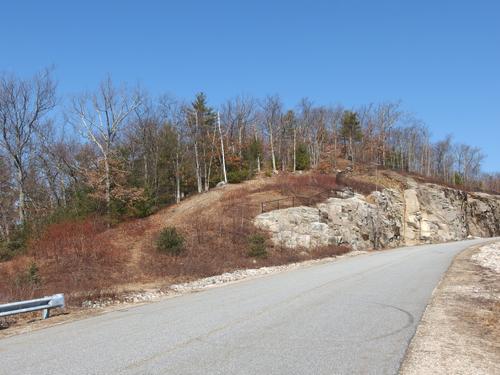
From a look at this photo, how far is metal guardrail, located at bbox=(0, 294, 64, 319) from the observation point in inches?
378

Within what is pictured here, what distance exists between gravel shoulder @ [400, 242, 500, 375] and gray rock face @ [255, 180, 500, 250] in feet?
57.8

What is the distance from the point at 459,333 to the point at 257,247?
17779 mm

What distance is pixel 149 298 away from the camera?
46.3 feet

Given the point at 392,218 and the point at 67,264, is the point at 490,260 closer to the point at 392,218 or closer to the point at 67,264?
the point at 67,264

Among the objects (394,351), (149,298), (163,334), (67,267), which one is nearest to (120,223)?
(67,267)

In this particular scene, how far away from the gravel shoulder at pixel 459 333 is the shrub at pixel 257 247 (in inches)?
475

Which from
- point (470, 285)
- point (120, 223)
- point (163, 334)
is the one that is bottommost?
point (470, 285)

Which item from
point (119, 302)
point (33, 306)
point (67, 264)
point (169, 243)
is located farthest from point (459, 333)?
point (67, 264)

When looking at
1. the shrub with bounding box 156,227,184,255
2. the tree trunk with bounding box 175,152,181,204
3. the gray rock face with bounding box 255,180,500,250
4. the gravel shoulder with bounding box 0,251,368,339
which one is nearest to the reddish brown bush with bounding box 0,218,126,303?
the gravel shoulder with bounding box 0,251,368,339

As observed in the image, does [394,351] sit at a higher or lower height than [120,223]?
lower

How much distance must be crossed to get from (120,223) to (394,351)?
27854 mm

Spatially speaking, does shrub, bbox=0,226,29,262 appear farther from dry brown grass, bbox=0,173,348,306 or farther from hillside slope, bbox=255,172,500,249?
hillside slope, bbox=255,172,500,249

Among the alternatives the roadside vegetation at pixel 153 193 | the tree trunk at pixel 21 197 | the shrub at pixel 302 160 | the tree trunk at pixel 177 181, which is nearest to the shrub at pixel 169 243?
the roadside vegetation at pixel 153 193

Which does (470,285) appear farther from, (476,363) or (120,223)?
(120,223)
